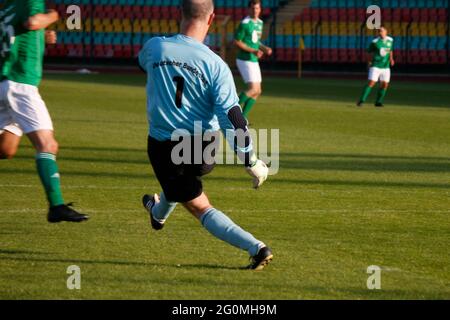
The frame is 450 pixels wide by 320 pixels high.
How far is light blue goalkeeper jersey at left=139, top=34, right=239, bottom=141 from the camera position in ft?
23.5

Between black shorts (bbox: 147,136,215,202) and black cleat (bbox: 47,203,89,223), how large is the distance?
3.38 feet

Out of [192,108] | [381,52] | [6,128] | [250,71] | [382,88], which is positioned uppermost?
[192,108]

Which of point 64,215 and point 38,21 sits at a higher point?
point 38,21

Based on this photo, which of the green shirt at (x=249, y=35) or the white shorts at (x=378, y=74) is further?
the white shorts at (x=378, y=74)

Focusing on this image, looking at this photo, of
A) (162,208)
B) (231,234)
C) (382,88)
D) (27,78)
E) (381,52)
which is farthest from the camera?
(381,52)

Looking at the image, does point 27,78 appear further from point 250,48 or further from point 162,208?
point 250,48

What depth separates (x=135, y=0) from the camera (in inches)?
1812

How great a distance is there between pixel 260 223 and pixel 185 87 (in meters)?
2.63

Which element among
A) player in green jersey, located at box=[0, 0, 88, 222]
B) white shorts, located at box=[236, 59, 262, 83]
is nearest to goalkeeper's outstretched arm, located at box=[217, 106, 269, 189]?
player in green jersey, located at box=[0, 0, 88, 222]

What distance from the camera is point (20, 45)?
871cm

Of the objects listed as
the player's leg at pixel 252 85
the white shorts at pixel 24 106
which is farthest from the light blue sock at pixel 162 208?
the player's leg at pixel 252 85

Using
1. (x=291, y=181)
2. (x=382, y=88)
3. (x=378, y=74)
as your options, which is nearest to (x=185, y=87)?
(x=291, y=181)

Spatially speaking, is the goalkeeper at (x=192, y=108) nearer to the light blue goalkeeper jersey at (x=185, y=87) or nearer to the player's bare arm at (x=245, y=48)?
the light blue goalkeeper jersey at (x=185, y=87)

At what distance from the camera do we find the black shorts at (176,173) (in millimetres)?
7301
